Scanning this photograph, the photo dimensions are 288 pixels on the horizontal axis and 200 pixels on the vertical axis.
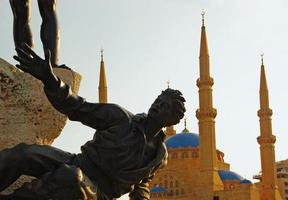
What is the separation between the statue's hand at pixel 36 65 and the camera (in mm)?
2387

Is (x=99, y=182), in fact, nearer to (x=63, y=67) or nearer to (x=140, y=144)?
(x=140, y=144)

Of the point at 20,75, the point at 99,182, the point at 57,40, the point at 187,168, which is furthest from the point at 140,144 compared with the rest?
the point at 187,168

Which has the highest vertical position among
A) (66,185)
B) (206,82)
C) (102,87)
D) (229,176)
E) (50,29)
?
(102,87)

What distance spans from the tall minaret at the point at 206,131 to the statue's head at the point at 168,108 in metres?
30.6

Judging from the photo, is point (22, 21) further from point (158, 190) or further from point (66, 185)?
point (158, 190)

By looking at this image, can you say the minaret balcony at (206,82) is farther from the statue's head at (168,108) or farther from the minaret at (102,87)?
the statue's head at (168,108)

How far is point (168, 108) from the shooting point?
2.51m

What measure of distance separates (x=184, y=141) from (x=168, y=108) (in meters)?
40.6

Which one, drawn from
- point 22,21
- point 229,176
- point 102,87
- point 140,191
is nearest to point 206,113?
point 102,87

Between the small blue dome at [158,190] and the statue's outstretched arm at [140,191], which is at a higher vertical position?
the small blue dome at [158,190]

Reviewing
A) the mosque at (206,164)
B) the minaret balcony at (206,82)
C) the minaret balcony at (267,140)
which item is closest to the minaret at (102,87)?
the mosque at (206,164)

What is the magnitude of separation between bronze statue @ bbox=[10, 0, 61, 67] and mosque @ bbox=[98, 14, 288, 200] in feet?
94.1

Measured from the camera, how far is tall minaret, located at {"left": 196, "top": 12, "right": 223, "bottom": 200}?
3306 cm

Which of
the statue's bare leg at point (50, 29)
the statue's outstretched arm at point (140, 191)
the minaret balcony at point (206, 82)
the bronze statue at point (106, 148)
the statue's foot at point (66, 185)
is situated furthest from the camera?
the minaret balcony at point (206, 82)
